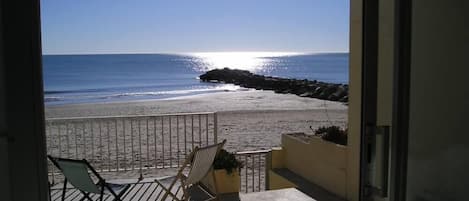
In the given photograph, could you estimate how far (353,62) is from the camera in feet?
11.7

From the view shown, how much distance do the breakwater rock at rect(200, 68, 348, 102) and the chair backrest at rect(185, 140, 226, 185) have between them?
12.3 metres

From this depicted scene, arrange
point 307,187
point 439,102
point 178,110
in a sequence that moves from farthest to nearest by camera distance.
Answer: point 178,110 → point 307,187 → point 439,102

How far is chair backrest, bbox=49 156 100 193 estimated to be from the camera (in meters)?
2.98

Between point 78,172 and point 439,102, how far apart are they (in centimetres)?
257

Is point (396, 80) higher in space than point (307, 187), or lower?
higher

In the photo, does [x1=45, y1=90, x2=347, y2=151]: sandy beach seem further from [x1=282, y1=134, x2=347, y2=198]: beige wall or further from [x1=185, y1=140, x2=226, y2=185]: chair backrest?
[x1=185, y1=140, x2=226, y2=185]: chair backrest

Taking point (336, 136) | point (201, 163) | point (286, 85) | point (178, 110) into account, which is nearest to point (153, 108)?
point (178, 110)

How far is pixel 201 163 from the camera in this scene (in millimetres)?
3357

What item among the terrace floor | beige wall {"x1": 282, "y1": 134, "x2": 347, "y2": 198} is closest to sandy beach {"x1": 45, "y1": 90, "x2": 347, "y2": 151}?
beige wall {"x1": 282, "y1": 134, "x2": 347, "y2": 198}

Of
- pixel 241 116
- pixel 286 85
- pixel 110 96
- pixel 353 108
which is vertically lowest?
pixel 241 116

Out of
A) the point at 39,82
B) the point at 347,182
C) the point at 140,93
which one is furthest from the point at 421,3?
the point at 140,93

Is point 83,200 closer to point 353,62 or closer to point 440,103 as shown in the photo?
point 353,62

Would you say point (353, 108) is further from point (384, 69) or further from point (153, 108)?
point (153, 108)

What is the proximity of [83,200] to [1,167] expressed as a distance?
2.62 metres
